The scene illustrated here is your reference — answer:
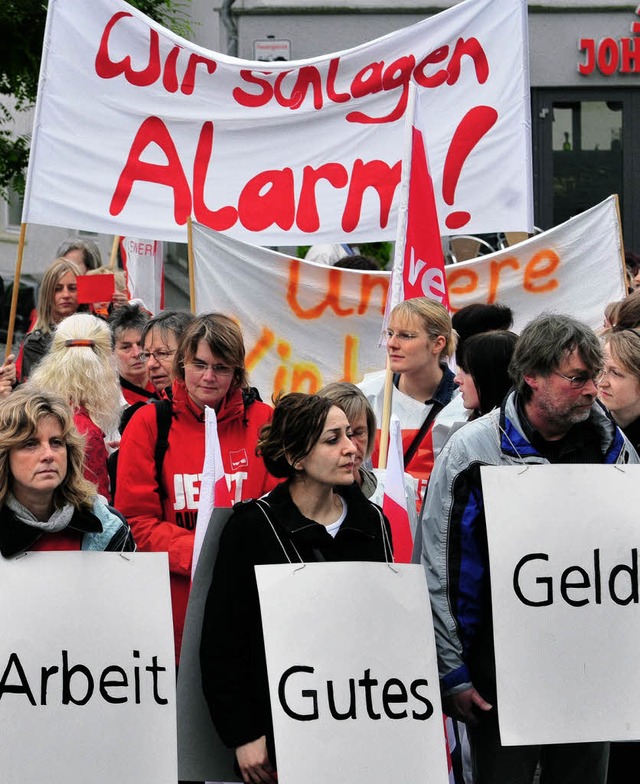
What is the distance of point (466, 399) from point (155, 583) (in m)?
1.43

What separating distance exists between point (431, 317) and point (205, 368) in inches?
45.5

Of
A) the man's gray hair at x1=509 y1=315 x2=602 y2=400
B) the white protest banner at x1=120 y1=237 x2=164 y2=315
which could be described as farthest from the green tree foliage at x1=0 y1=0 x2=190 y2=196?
the man's gray hair at x1=509 y1=315 x2=602 y2=400

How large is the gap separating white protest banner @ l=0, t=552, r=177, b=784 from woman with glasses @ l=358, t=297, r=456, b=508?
5.89 ft

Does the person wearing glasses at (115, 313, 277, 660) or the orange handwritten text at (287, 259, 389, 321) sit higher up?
the orange handwritten text at (287, 259, 389, 321)

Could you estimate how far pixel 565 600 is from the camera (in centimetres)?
427

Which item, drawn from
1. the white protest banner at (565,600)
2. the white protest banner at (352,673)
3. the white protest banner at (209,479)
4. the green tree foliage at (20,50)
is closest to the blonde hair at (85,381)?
the white protest banner at (209,479)

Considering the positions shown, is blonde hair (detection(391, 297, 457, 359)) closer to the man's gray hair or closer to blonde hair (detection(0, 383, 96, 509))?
the man's gray hair

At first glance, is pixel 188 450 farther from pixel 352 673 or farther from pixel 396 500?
pixel 352 673

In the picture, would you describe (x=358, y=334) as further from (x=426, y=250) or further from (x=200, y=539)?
(x=200, y=539)

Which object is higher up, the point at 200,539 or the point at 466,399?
the point at 466,399

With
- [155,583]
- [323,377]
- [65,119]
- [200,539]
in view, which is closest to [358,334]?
[323,377]

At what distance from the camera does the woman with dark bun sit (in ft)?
13.2

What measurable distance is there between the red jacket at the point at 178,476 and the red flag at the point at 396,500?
393mm

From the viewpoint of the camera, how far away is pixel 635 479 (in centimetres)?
434
